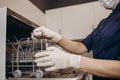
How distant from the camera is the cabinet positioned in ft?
7.95

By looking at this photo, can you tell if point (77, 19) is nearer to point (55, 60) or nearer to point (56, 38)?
point (56, 38)

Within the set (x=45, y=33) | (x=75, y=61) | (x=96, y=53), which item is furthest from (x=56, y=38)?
(x=75, y=61)

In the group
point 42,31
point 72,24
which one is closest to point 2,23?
point 42,31

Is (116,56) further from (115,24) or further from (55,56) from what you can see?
(55,56)

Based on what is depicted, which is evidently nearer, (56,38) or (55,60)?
(55,60)

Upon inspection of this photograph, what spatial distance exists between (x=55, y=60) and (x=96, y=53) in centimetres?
46

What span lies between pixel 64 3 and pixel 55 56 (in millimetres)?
2236

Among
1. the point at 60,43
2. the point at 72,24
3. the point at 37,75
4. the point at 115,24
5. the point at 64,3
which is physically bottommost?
the point at 37,75

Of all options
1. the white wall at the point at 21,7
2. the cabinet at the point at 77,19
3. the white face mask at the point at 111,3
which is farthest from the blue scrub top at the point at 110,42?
the cabinet at the point at 77,19

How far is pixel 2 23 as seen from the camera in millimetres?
808

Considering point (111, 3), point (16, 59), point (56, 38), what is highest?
point (111, 3)

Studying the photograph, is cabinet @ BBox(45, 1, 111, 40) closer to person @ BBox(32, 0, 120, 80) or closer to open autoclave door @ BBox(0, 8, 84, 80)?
person @ BBox(32, 0, 120, 80)

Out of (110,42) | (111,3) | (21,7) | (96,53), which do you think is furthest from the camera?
(21,7)

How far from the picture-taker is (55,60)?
0.72 meters
